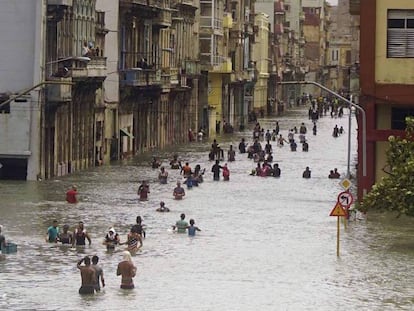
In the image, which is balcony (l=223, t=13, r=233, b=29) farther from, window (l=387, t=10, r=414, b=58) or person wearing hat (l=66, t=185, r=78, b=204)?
person wearing hat (l=66, t=185, r=78, b=204)

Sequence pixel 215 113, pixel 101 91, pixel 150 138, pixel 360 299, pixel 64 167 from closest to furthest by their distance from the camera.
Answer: pixel 360 299 < pixel 64 167 < pixel 101 91 < pixel 150 138 < pixel 215 113

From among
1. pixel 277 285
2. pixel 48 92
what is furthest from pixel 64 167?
pixel 277 285

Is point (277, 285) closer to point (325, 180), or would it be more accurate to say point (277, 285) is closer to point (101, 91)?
point (325, 180)

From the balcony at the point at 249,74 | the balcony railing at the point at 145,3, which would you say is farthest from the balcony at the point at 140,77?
the balcony at the point at 249,74

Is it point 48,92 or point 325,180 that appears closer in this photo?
point 48,92

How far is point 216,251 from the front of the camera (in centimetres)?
4753

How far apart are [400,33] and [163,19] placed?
4201 centimetres

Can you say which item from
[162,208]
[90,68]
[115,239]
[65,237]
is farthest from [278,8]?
[115,239]

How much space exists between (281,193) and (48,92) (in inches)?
438

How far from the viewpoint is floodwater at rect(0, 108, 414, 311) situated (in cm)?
3794

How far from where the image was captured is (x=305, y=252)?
156 feet

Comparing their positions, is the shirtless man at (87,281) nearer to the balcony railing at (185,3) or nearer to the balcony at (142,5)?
the balcony at (142,5)

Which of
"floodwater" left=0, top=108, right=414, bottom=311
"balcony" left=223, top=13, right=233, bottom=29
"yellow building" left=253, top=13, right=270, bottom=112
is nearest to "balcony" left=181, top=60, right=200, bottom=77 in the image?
"balcony" left=223, top=13, right=233, bottom=29

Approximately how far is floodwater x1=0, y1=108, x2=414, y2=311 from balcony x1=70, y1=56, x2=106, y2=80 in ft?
15.6
